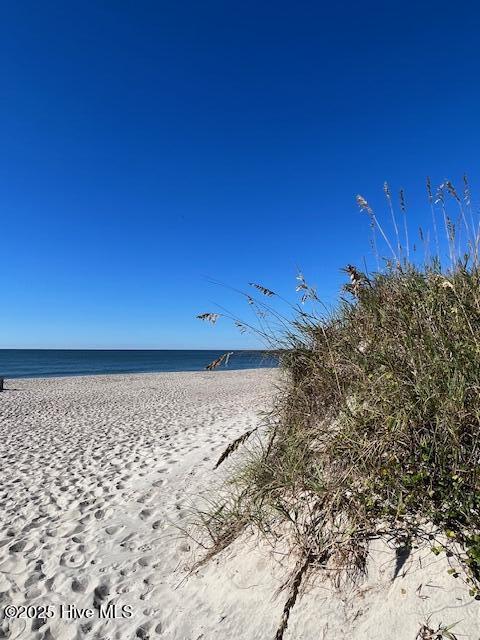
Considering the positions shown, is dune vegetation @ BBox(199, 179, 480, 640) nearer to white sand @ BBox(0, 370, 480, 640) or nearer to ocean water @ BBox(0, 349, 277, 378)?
white sand @ BBox(0, 370, 480, 640)

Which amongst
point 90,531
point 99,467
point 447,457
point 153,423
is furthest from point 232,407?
point 447,457

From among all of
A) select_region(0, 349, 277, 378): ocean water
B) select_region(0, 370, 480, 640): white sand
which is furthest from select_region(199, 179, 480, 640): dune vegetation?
select_region(0, 349, 277, 378): ocean water

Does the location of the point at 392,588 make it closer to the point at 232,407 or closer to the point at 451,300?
the point at 451,300

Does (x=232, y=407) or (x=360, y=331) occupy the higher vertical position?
(x=360, y=331)

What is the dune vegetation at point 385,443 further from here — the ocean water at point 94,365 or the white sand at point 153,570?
the ocean water at point 94,365

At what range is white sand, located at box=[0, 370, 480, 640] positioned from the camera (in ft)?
6.72

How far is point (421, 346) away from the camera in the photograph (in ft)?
8.24

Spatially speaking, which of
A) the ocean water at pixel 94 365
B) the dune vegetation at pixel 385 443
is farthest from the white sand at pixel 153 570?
the ocean water at pixel 94 365

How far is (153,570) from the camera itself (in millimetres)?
3275

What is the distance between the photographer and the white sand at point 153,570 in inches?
80.7

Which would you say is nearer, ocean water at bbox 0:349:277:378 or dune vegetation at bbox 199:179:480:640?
dune vegetation at bbox 199:179:480:640

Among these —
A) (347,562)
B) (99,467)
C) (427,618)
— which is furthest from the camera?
(99,467)

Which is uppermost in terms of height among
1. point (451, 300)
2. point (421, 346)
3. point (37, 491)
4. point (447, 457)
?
point (451, 300)

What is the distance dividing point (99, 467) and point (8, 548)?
9.33 ft
